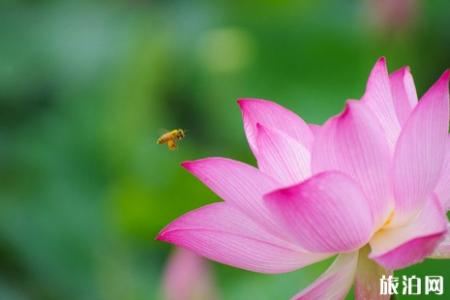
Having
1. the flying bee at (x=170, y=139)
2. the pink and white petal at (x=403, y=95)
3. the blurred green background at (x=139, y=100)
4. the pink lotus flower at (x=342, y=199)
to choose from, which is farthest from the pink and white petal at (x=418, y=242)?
the blurred green background at (x=139, y=100)

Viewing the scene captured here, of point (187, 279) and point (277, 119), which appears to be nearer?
point (277, 119)

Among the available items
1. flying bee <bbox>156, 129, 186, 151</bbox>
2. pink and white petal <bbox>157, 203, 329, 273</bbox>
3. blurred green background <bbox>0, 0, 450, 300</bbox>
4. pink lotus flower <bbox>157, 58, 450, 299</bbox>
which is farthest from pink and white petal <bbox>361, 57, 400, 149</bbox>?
blurred green background <bbox>0, 0, 450, 300</bbox>

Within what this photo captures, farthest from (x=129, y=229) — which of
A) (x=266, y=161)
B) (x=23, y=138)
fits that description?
(x=266, y=161)

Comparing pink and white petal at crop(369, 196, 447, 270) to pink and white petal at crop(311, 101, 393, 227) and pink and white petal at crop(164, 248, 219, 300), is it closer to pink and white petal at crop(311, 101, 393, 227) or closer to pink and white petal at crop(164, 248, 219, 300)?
pink and white petal at crop(311, 101, 393, 227)

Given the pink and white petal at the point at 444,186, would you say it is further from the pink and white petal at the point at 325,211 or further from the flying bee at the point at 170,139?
the flying bee at the point at 170,139

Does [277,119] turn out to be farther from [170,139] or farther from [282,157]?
[170,139]

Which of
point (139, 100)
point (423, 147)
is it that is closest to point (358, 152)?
point (423, 147)
